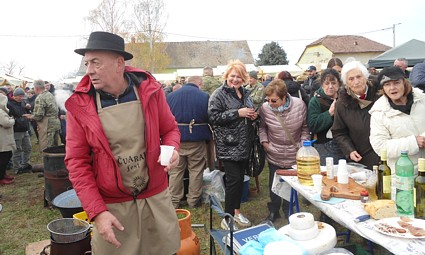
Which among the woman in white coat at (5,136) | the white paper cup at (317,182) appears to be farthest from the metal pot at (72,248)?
the woman in white coat at (5,136)

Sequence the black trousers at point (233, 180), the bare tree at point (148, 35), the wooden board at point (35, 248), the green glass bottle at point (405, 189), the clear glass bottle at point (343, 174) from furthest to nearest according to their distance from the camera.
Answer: the bare tree at point (148, 35), the black trousers at point (233, 180), the wooden board at point (35, 248), the clear glass bottle at point (343, 174), the green glass bottle at point (405, 189)

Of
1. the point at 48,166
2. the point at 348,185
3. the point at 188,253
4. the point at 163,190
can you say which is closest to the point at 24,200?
the point at 48,166

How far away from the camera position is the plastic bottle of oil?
2879mm

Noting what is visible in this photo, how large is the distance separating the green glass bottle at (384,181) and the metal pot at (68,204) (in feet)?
9.71

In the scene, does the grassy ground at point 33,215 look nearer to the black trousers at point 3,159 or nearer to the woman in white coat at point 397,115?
the black trousers at point 3,159

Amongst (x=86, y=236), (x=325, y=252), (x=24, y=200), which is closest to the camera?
(x=325, y=252)

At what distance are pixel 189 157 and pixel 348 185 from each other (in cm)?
279

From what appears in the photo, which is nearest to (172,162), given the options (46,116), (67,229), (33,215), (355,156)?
(67,229)

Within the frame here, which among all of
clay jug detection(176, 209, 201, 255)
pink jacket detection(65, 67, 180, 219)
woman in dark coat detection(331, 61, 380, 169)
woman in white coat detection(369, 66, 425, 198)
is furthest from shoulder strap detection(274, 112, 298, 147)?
pink jacket detection(65, 67, 180, 219)

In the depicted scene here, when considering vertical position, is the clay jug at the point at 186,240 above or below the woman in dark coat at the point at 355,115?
below

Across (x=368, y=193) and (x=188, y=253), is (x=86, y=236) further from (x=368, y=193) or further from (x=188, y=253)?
(x=368, y=193)

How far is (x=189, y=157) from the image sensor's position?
16.5 feet

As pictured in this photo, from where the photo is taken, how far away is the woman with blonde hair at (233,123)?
404 centimetres

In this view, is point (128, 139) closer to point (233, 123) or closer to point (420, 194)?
point (420, 194)
